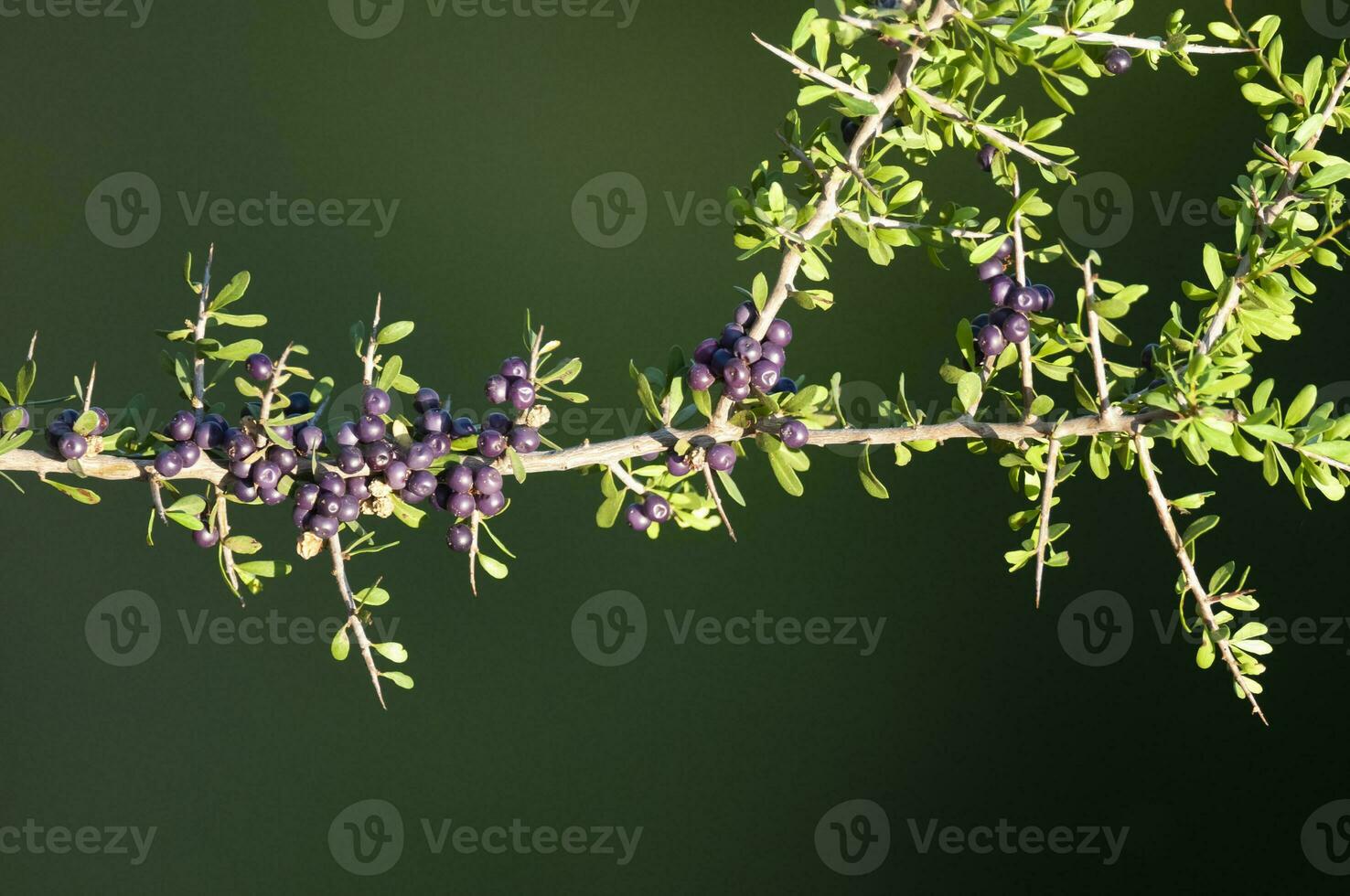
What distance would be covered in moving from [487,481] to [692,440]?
0.18 metres

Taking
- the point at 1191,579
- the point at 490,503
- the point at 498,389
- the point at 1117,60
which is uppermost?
the point at 1117,60

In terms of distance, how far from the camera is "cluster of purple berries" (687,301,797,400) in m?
1.05

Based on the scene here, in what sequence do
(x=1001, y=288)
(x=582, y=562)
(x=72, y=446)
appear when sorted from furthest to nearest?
(x=582, y=562) < (x=1001, y=288) < (x=72, y=446)

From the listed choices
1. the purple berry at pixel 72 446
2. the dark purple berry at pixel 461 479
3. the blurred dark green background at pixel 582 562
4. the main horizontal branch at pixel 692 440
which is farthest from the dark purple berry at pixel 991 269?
the blurred dark green background at pixel 582 562

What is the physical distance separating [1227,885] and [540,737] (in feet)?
5.20

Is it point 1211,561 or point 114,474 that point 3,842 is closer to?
point 114,474

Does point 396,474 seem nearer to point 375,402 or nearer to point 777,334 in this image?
point 375,402

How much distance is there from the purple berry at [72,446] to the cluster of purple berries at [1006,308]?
0.71 m

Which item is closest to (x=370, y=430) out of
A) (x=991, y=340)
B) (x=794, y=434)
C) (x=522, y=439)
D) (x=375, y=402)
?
(x=375, y=402)

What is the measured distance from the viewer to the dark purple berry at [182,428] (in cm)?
103

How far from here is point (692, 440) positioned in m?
1.09

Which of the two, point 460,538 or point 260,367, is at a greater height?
point 260,367

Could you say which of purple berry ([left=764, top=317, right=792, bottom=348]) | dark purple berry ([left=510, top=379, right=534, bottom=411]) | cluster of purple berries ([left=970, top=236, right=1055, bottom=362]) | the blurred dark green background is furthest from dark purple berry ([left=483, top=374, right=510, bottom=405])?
the blurred dark green background

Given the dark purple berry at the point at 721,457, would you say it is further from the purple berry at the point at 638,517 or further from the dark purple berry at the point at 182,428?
the dark purple berry at the point at 182,428
